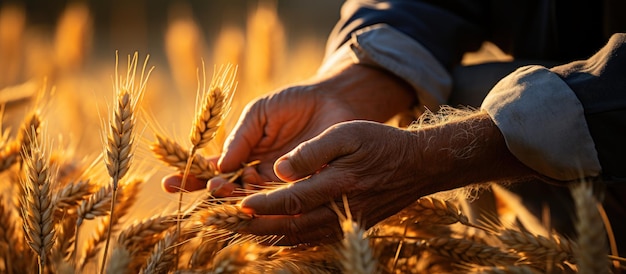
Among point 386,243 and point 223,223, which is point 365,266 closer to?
point 223,223

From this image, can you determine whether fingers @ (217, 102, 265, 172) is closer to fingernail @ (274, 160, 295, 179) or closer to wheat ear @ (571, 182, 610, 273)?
fingernail @ (274, 160, 295, 179)

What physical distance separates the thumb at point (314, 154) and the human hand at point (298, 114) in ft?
0.71

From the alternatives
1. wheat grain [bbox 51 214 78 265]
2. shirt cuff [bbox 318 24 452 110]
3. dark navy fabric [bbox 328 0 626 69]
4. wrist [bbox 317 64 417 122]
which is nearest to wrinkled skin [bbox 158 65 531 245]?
wheat grain [bbox 51 214 78 265]

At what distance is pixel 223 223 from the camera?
1040 mm

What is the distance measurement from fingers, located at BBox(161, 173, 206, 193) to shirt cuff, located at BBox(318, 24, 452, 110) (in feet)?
1.80

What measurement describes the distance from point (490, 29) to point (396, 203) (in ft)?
3.42

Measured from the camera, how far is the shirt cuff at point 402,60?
5.31ft

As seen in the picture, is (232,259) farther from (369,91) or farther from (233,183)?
(369,91)

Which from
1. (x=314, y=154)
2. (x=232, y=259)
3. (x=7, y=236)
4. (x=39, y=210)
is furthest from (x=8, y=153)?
(x=314, y=154)

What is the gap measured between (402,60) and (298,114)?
37 centimetres

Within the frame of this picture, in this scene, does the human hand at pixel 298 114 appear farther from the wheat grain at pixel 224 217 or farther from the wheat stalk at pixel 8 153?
the wheat stalk at pixel 8 153

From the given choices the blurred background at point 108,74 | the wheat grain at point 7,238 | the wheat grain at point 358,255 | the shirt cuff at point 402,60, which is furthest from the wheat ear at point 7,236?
the shirt cuff at point 402,60

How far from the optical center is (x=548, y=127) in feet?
3.62

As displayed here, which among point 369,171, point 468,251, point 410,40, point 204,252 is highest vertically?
point 410,40
